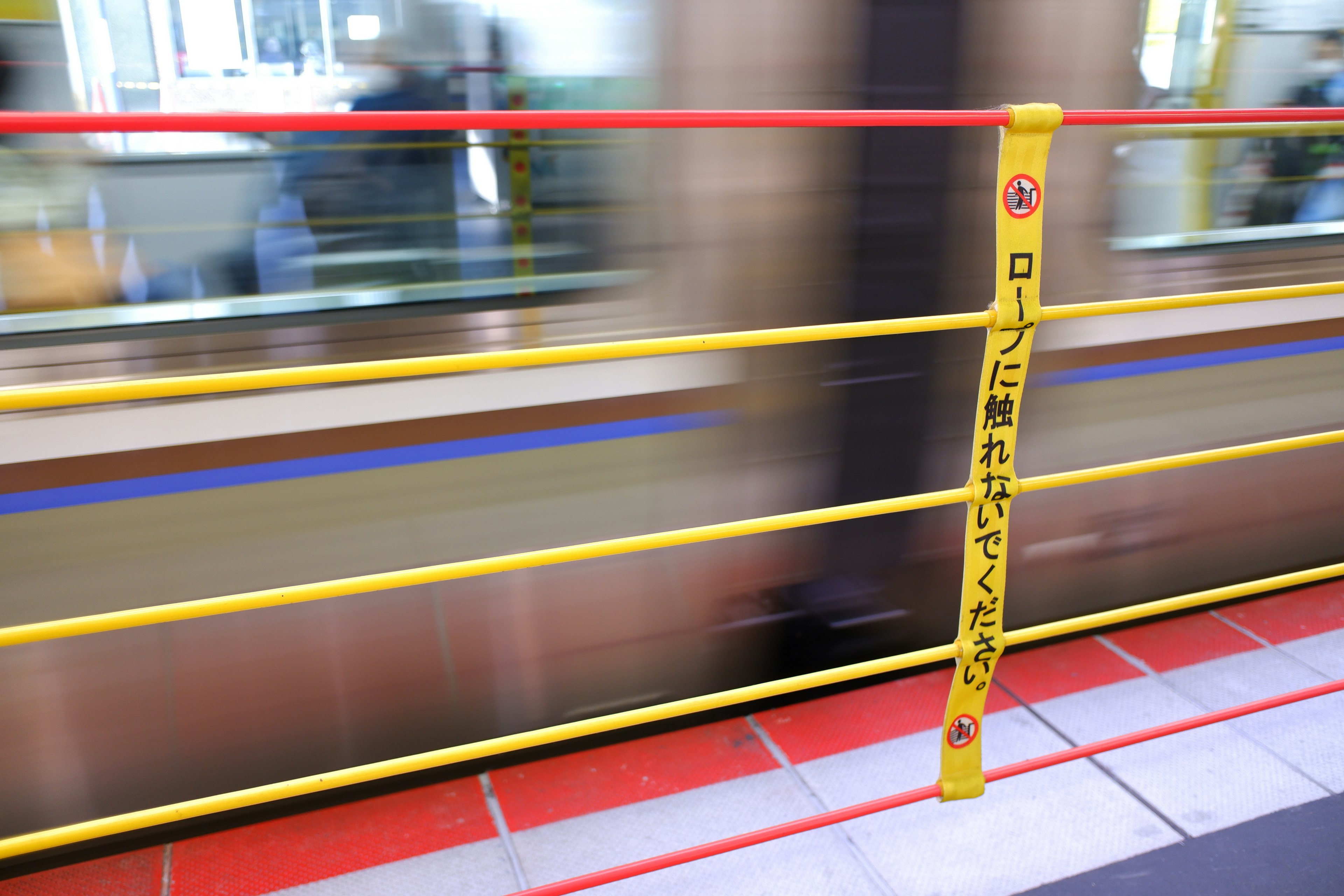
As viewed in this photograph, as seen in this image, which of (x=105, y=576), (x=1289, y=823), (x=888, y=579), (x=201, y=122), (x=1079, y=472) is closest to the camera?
(x=201, y=122)

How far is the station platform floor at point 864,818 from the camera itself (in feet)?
5.35

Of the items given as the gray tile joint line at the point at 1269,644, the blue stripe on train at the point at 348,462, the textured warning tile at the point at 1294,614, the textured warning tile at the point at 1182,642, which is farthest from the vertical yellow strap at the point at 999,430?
the textured warning tile at the point at 1294,614

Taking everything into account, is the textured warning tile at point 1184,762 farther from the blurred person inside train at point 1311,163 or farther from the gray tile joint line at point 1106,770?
the blurred person inside train at point 1311,163

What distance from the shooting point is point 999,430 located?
1306mm

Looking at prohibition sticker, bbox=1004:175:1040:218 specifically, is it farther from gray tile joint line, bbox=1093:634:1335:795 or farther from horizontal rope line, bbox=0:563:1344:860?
gray tile joint line, bbox=1093:634:1335:795

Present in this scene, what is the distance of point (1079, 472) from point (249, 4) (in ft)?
4.77

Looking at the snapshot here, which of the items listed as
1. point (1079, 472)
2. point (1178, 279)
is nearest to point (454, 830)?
point (1079, 472)

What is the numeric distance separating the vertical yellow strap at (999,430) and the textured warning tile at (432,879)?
0.81 metres

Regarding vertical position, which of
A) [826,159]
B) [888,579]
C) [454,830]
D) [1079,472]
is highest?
[826,159]

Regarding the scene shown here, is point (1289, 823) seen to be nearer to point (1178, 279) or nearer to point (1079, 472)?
point (1079, 472)

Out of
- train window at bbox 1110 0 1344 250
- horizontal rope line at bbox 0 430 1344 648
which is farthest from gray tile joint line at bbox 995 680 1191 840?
train window at bbox 1110 0 1344 250

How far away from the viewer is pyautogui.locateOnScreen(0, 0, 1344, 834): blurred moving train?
1.51 m

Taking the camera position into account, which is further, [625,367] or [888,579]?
[888,579]

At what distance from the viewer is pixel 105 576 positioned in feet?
5.18
